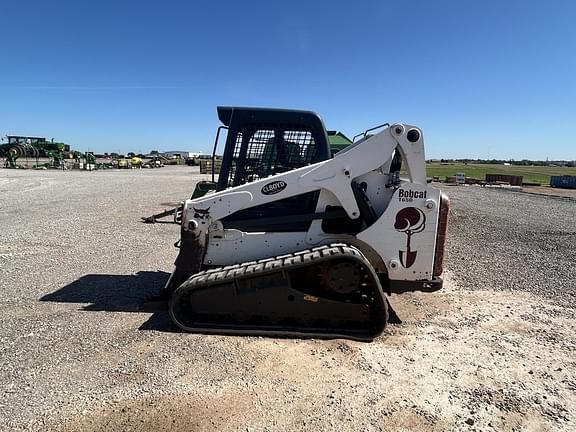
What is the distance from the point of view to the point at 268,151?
17.4 ft

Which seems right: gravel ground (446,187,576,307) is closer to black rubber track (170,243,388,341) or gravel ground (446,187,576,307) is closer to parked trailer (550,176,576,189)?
black rubber track (170,243,388,341)

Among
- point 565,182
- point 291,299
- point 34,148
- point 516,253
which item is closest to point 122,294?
point 291,299

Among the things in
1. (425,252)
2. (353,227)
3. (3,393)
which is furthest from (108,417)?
(425,252)

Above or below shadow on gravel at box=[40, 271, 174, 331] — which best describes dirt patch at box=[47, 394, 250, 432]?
below

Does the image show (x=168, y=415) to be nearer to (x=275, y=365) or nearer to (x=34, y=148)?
(x=275, y=365)

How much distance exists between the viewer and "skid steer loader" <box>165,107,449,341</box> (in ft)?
14.3

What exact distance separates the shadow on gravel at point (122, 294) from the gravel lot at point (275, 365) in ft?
0.09

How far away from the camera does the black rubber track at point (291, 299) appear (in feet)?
14.1

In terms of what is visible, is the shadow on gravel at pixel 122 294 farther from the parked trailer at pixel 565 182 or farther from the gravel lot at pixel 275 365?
the parked trailer at pixel 565 182

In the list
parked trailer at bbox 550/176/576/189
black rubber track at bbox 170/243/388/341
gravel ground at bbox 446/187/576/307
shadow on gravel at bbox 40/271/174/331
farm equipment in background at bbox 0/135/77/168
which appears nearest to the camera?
black rubber track at bbox 170/243/388/341

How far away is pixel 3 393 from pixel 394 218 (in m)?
3.99

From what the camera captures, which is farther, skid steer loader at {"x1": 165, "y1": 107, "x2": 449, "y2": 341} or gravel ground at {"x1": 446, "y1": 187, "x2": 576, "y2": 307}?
gravel ground at {"x1": 446, "y1": 187, "x2": 576, "y2": 307}

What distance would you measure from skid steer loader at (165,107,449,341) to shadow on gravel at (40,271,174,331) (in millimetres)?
345

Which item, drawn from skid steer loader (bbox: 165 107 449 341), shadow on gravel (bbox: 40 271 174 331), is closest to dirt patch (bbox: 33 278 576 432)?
skid steer loader (bbox: 165 107 449 341)
